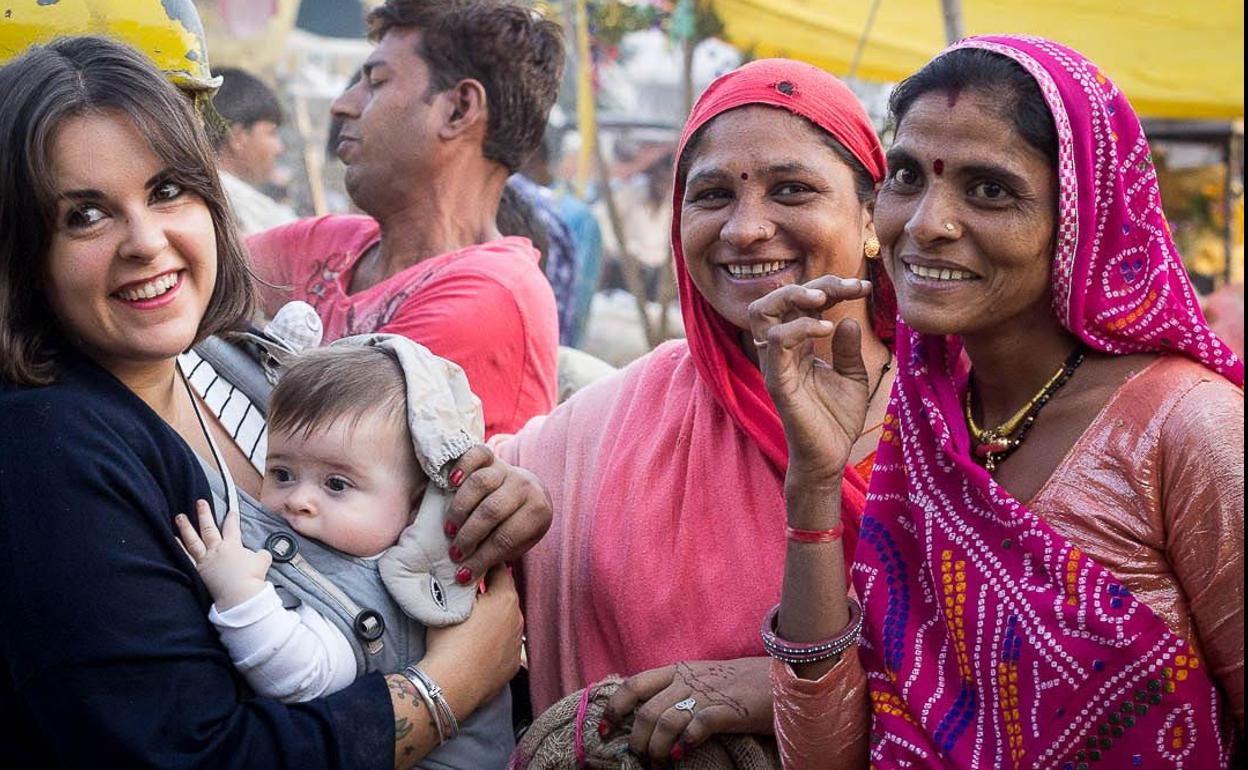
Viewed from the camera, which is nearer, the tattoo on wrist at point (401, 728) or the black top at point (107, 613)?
the black top at point (107, 613)

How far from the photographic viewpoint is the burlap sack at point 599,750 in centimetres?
265

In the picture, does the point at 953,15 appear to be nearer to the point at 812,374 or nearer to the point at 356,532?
the point at 812,374

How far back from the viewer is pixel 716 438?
3061mm

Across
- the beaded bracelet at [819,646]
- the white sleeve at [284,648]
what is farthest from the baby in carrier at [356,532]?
the beaded bracelet at [819,646]

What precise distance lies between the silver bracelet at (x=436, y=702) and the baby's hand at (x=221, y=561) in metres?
0.34

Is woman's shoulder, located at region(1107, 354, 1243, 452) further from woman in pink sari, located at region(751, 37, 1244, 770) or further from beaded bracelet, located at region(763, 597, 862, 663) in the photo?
beaded bracelet, located at region(763, 597, 862, 663)

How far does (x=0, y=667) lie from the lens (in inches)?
87.3

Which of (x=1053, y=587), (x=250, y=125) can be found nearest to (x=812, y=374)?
(x=1053, y=587)

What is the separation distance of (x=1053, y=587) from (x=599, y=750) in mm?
952

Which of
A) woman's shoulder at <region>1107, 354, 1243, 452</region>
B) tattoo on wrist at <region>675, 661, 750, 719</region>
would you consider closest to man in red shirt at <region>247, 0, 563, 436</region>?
tattoo on wrist at <region>675, 661, 750, 719</region>

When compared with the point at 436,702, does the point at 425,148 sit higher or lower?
higher

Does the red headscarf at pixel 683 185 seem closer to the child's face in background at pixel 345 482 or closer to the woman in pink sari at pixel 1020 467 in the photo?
the woman in pink sari at pixel 1020 467

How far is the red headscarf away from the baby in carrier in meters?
0.62

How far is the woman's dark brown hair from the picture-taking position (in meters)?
2.24
